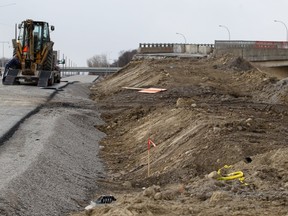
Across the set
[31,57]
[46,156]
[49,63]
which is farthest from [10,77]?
[46,156]

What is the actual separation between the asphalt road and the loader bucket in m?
7.84

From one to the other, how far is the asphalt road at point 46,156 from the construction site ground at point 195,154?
0.46 meters

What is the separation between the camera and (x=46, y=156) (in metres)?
13.9

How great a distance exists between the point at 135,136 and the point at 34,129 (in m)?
3.04

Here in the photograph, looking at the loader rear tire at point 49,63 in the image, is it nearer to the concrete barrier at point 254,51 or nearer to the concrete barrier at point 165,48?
the concrete barrier at point 254,51

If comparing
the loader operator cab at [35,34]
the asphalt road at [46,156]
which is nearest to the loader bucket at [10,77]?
the loader operator cab at [35,34]

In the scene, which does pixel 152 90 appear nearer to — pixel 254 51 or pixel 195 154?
pixel 195 154

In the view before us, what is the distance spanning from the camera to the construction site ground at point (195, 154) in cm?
907

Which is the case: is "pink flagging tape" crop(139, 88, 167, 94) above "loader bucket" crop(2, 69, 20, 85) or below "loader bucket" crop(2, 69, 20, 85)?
below

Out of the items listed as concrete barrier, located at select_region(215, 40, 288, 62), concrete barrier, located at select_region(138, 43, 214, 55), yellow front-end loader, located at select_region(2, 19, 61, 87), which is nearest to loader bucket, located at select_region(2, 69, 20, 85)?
yellow front-end loader, located at select_region(2, 19, 61, 87)

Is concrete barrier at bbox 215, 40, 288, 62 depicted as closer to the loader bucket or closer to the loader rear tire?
the loader rear tire

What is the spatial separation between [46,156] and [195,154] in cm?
309

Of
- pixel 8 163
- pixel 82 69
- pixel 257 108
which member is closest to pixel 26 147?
pixel 8 163

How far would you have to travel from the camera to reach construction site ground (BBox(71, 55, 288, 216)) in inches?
357
